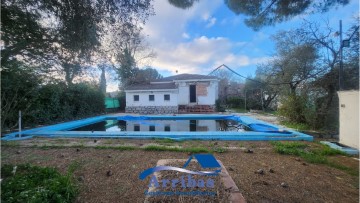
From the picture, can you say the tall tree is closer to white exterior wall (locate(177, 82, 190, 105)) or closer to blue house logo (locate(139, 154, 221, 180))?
blue house logo (locate(139, 154, 221, 180))

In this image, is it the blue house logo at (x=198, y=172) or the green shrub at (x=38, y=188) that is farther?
the blue house logo at (x=198, y=172)

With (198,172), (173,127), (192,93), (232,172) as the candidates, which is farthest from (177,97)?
(198,172)

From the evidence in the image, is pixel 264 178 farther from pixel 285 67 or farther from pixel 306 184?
pixel 285 67

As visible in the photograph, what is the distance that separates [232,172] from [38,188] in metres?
2.91

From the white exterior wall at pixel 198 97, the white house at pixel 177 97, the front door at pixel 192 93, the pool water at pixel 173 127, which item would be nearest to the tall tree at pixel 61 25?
the pool water at pixel 173 127

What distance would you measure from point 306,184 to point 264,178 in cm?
62

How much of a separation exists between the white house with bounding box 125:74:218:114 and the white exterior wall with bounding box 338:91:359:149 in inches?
452

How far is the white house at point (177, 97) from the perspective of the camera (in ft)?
54.3

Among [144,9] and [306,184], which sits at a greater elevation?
[144,9]

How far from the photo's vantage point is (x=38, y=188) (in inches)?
84.2

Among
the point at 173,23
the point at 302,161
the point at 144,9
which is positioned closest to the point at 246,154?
the point at 302,161

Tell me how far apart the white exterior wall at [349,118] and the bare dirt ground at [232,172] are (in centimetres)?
108

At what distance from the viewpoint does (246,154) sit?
4.30m

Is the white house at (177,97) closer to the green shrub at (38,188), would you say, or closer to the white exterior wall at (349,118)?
the white exterior wall at (349,118)
